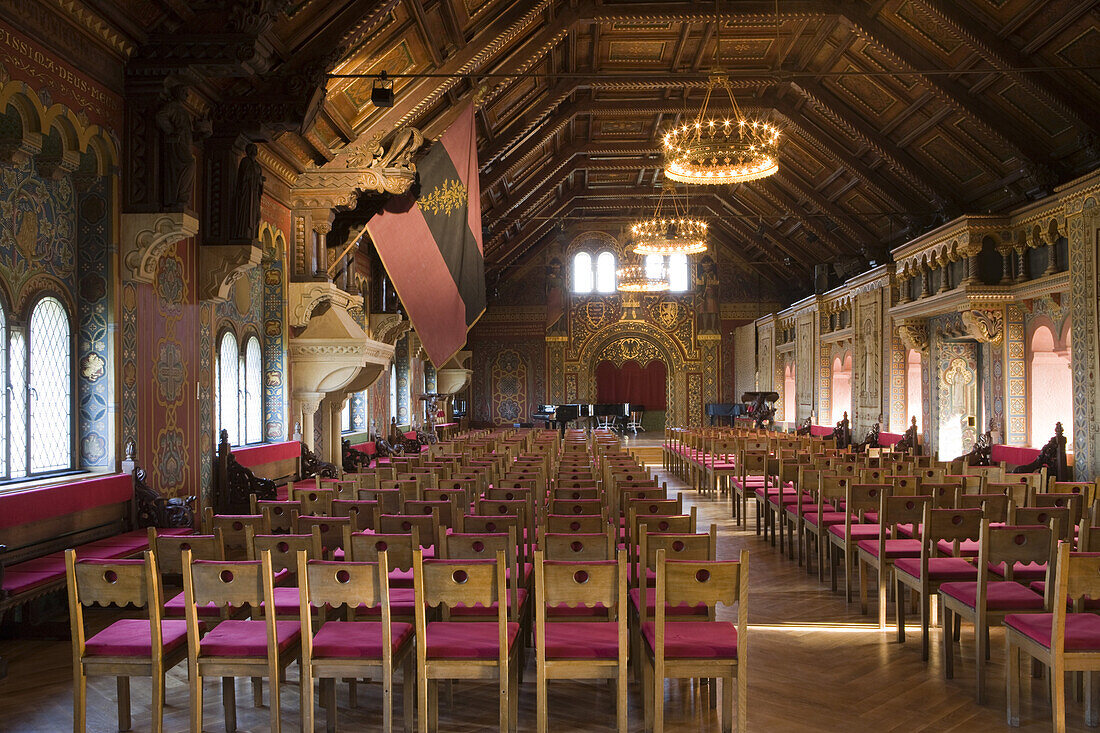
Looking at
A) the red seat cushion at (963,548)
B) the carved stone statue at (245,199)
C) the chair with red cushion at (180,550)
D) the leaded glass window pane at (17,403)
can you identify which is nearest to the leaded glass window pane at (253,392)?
the carved stone statue at (245,199)

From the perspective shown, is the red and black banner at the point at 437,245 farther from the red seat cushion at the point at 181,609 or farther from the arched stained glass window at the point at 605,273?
the arched stained glass window at the point at 605,273

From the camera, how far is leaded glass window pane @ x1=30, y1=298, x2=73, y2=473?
21.8 ft

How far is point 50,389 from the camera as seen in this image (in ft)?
22.2

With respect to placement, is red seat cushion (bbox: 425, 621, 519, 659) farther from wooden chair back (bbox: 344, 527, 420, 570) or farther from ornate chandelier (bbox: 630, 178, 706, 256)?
ornate chandelier (bbox: 630, 178, 706, 256)

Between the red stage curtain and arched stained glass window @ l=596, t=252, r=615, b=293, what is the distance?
2.81m

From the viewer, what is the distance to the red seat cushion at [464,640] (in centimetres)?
379

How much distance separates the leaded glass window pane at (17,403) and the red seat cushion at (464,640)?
414cm

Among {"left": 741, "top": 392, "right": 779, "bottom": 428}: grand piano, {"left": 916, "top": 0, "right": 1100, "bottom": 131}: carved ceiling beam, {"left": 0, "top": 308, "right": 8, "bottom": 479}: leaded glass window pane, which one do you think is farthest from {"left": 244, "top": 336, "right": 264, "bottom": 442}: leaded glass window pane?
{"left": 741, "top": 392, "right": 779, "bottom": 428}: grand piano

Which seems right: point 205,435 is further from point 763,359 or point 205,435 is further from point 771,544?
point 763,359

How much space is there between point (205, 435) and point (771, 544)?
6019 millimetres

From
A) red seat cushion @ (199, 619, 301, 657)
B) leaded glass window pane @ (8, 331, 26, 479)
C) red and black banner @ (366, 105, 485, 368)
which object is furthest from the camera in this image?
red and black banner @ (366, 105, 485, 368)

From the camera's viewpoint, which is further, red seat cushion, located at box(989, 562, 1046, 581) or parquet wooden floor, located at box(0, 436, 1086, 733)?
red seat cushion, located at box(989, 562, 1046, 581)

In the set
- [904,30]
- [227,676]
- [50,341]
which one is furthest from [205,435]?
[904,30]

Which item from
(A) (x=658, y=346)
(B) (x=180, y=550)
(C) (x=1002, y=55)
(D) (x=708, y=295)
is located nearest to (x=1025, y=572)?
(B) (x=180, y=550)
